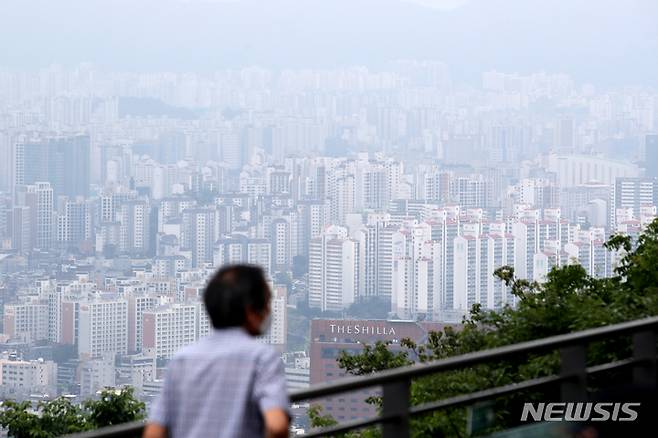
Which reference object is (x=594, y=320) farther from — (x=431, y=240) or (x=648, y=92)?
(x=648, y=92)

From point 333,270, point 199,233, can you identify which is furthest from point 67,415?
point 199,233

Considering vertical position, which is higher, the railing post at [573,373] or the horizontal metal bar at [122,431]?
the horizontal metal bar at [122,431]

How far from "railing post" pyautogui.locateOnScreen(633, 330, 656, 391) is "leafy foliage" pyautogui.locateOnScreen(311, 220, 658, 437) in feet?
0.67

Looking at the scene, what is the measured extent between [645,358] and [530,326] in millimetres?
5523

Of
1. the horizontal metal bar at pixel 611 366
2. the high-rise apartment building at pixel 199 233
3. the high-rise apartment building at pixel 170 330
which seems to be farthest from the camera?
the high-rise apartment building at pixel 199 233

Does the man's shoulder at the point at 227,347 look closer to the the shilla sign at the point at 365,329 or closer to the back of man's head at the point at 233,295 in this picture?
the back of man's head at the point at 233,295

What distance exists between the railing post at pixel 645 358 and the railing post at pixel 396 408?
1.21m

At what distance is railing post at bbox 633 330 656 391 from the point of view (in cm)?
405

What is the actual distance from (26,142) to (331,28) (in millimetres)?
43715

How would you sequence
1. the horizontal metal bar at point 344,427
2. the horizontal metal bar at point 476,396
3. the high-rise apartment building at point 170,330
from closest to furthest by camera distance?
the horizontal metal bar at point 344,427, the horizontal metal bar at point 476,396, the high-rise apartment building at point 170,330

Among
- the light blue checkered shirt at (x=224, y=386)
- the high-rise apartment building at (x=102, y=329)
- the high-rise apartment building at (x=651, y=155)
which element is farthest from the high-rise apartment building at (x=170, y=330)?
the light blue checkered shirt at (x=224, y=386)

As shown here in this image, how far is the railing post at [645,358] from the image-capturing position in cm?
405

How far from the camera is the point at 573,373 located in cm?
369

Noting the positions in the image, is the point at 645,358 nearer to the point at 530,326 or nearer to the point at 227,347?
the point at 227,347
